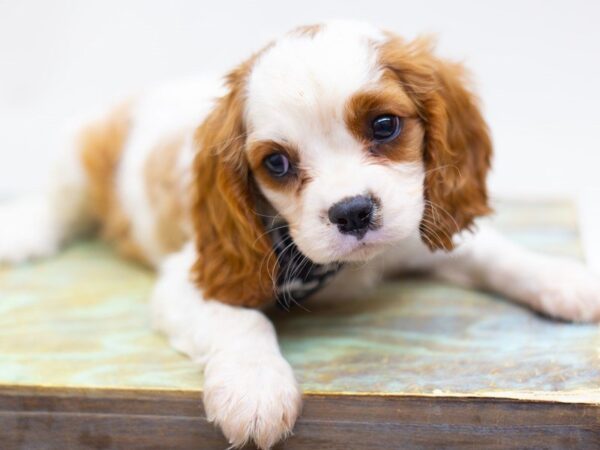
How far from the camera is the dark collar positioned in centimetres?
263

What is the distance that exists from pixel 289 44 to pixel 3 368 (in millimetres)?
1204

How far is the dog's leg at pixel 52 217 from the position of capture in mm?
3709

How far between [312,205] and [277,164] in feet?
0.64

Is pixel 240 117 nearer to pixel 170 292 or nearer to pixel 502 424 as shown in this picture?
pixel 170 292

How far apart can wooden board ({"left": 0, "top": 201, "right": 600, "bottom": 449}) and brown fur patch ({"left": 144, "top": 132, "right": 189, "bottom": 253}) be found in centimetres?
29

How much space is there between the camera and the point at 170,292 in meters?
2.84

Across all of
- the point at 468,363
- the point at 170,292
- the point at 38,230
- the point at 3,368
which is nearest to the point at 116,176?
the point at 38,230

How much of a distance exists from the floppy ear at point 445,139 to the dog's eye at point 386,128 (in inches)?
4.5

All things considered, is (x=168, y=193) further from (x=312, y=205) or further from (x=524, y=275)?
(x=524, y=275)

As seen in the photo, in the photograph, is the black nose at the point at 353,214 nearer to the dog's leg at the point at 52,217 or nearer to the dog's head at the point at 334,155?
the dog's head at the point at 334,155

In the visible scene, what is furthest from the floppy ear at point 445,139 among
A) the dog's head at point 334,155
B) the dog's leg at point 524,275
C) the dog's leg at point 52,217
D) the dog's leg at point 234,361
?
the dog's leg at point 52,217

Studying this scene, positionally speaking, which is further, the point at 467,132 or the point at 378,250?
the point at 467,132

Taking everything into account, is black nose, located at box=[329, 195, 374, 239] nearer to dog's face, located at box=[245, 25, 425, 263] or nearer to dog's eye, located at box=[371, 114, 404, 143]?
dog's face, located at box=[245, 25, 425, 263]

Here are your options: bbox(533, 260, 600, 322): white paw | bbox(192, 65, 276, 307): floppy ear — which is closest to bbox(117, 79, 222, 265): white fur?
bbox(192, 65, 276, 307): floppy ear
